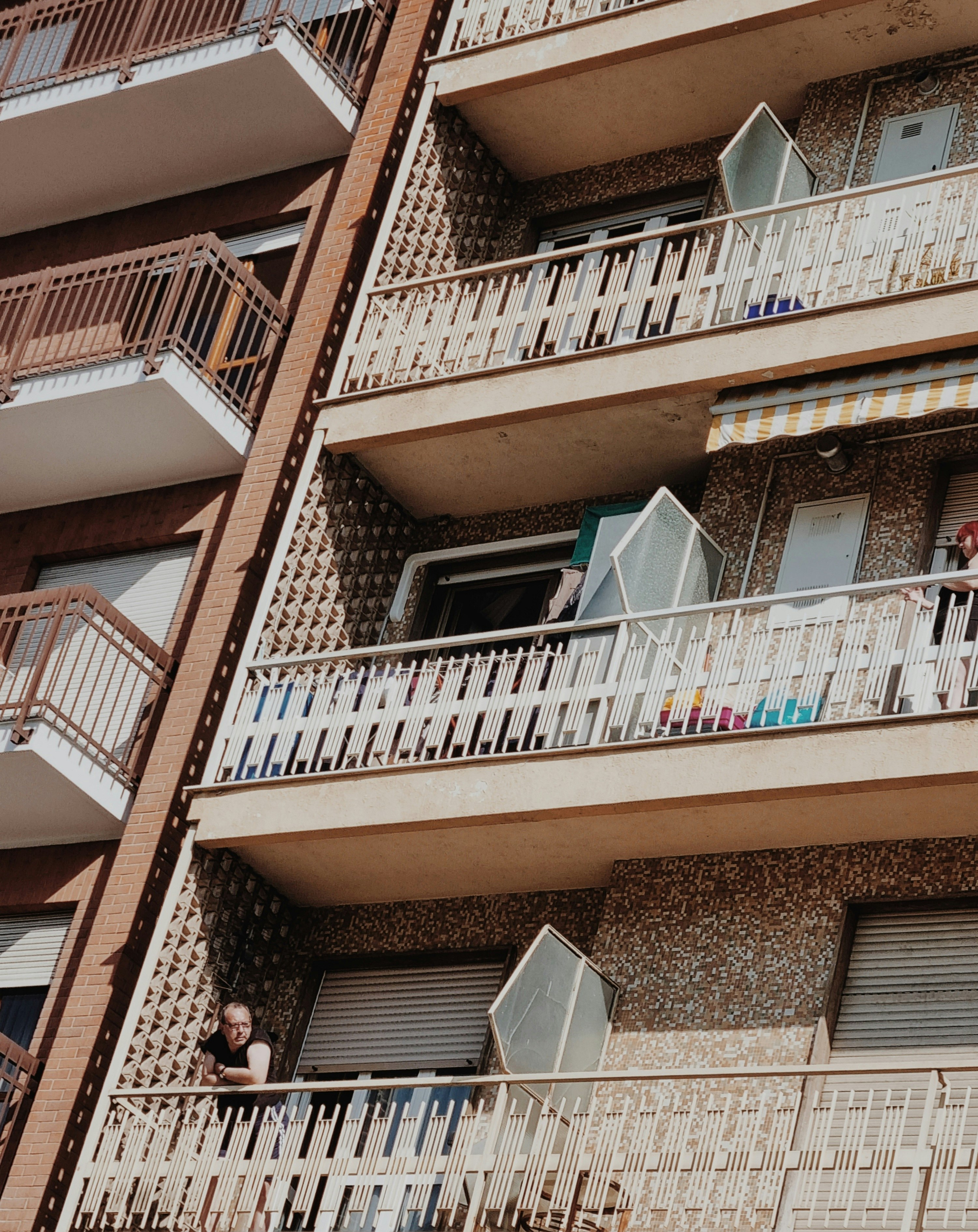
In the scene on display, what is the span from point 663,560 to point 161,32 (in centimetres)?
813

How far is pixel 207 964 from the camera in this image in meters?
11.7

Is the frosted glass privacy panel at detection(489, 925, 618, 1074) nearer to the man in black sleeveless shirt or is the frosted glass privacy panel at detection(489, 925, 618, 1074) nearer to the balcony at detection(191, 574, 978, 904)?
the balcony at detection(191, 574, 978, 904)

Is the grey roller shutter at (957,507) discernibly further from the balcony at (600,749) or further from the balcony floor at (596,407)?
the balcony floor at (596,407)

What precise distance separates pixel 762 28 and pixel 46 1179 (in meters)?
9.17

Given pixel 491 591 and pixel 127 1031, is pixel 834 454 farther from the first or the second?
pixel 127 1031

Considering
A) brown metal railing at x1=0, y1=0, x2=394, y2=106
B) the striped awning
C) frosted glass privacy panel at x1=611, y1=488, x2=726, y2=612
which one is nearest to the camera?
the striped awning

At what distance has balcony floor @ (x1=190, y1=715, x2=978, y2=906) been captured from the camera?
9859 mm

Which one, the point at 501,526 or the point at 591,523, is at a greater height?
the point at 501,526

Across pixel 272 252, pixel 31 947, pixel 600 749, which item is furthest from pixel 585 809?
pixel 272 252

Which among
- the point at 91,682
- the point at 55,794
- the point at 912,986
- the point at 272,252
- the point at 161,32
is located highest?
the point at 161,32

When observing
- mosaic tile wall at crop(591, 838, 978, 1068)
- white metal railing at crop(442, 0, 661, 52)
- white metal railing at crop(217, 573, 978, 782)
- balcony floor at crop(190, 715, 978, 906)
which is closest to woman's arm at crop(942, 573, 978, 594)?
white metal railing at crop(217, 573, 978, 782)

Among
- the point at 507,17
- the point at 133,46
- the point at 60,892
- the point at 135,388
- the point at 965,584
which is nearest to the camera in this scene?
the point at 965,584

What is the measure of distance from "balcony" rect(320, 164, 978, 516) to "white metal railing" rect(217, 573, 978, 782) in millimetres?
1466

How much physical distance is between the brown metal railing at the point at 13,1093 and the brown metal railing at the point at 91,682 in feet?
6.34
